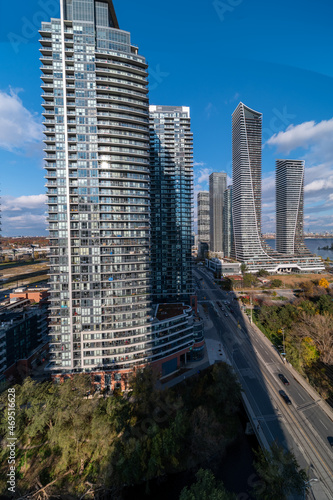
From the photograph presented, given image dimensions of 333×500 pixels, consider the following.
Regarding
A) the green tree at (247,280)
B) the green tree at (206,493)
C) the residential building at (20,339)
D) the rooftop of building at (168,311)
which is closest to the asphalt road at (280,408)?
the green tree at (206,493)

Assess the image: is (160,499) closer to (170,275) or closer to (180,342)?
(180,342)

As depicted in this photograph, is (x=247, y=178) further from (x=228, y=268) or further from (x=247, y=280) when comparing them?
(x=247, y=280)

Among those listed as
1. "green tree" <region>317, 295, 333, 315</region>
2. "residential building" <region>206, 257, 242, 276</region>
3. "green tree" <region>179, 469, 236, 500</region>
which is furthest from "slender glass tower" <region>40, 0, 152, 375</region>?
"residential building" <region>206, 257, 242, 276</region>

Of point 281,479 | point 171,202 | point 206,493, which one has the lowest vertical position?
point 281,479

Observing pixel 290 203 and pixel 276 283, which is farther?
pixel 290 203

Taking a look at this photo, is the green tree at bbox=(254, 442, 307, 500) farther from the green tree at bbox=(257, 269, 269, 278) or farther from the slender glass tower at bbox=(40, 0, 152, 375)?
the green tree at bbox=(257, 269, 269, 278)

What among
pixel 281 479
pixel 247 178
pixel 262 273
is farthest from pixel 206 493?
pixel 247 178

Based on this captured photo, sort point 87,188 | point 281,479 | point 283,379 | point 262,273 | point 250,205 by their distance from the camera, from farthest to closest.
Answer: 1. point 250,205
2. point 262,273
3. point 283,379
4. point 87,188
5. point 281,479
